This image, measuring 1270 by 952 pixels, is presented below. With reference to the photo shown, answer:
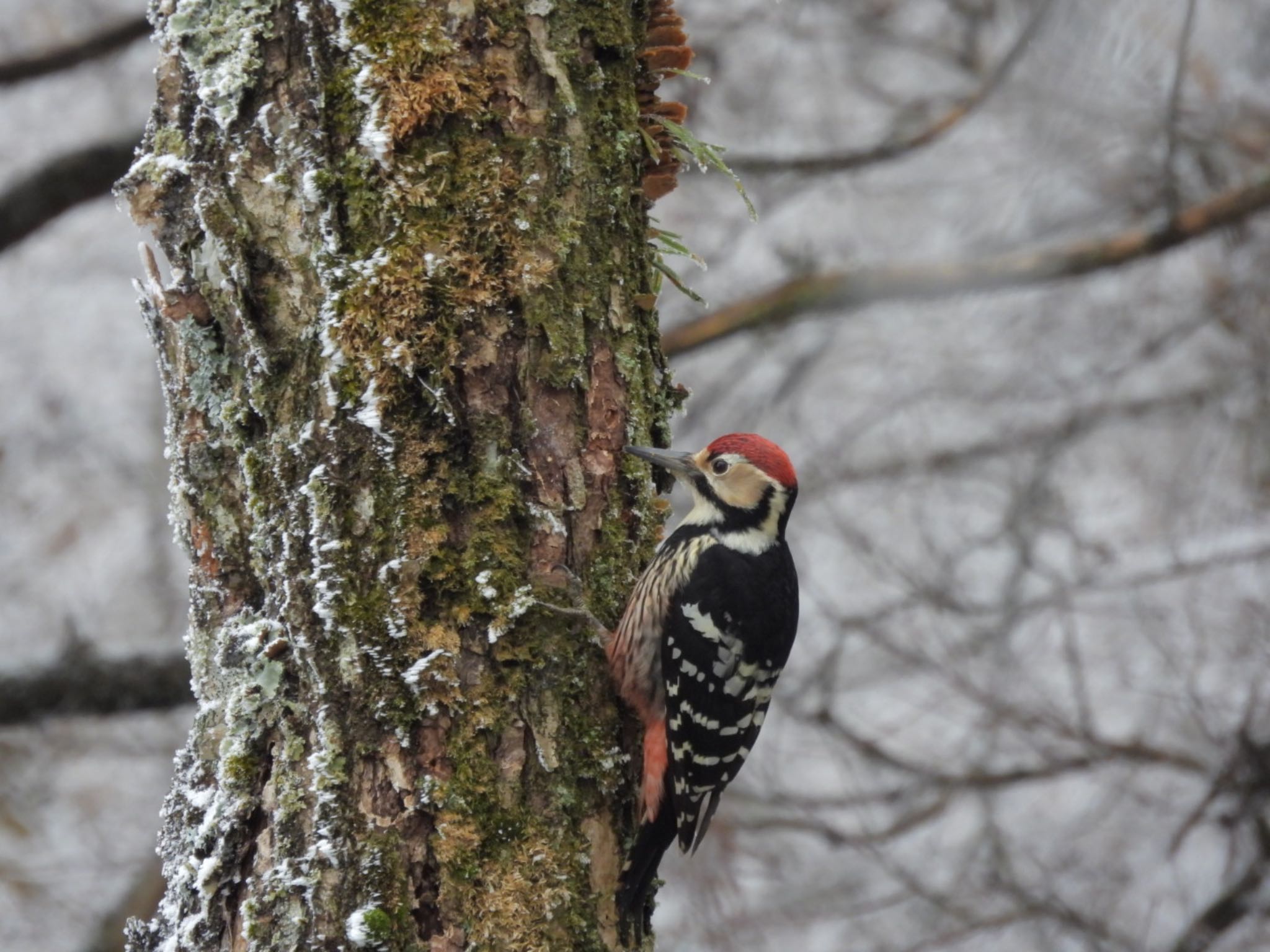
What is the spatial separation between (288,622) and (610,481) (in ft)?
2.49

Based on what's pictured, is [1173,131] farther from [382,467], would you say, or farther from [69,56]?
[69,56]

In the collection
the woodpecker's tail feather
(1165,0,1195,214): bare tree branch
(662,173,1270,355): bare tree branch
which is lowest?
the woodpecker's tail feather

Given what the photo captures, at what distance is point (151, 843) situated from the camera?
6039mm

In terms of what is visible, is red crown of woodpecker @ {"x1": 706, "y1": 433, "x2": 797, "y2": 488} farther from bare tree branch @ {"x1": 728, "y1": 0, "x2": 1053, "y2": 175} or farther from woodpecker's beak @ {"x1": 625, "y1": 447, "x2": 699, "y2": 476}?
bare tree branch @ {"x1": 728, "y1": 0, "x2": 1053, "y2": 175}

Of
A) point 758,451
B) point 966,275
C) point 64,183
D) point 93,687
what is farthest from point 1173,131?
point 93,687

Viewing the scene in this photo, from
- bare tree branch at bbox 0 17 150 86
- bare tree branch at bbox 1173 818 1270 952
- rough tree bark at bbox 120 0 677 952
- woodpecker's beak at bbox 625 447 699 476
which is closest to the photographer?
rough tree bark at bbox 120 0 677 952

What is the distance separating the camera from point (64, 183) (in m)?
4.49

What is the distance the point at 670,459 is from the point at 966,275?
3.29 meters

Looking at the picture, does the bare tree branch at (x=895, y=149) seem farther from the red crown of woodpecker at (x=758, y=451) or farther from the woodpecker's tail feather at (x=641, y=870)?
the woodpecker's tail feather at (x=641, y=870)

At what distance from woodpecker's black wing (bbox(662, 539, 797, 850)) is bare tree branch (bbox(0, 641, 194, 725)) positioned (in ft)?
7.69

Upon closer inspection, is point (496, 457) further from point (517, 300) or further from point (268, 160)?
point (268, 160)

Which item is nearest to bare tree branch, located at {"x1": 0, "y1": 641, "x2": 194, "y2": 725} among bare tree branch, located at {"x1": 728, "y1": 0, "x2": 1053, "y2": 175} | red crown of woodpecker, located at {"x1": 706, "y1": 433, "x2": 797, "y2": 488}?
red crown of woodpecker, located at {"x1": 706, "y1": 433, "x2": 797, "y2": 488}

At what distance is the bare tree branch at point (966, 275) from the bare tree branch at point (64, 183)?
2309 millimetres

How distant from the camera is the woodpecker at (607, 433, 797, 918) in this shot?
2.80 meters
